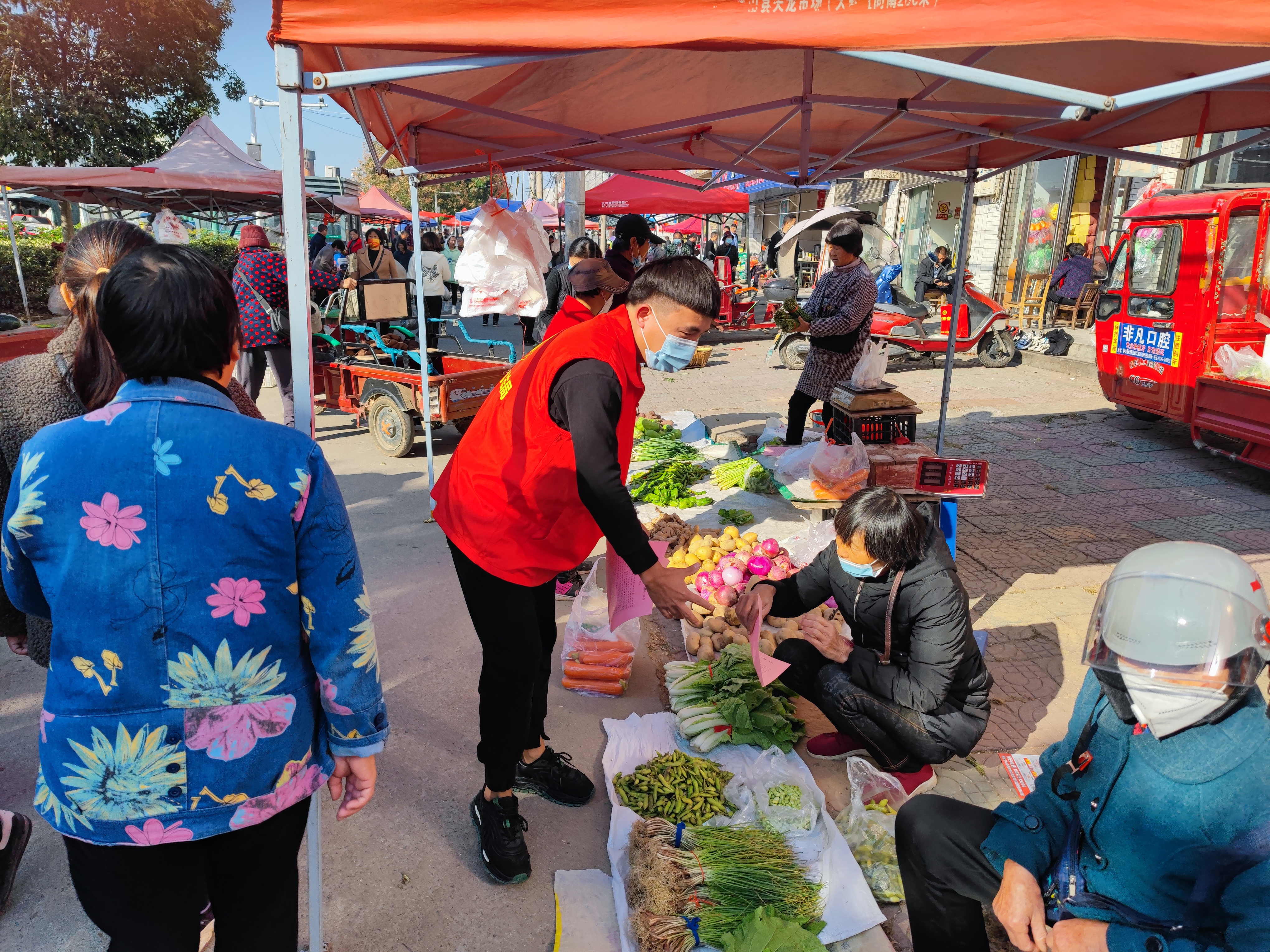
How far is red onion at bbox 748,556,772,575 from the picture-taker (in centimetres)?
450

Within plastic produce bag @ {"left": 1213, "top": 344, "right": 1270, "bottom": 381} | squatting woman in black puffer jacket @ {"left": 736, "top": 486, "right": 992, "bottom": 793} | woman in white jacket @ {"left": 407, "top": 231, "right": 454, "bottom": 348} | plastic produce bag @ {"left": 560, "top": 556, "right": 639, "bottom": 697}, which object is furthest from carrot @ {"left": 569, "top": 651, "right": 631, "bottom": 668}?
plastic produce bag @ {"left": 1213, "top": 344, "right": 1270, "bottom": 381}

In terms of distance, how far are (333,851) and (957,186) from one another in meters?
20.9

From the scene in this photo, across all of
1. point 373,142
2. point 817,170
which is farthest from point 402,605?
point 817,170

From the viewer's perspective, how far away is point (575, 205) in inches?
434

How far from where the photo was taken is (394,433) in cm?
732

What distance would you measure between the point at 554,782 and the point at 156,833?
177 centimetres

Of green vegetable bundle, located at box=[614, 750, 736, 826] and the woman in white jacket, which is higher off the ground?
the woman in white jacket

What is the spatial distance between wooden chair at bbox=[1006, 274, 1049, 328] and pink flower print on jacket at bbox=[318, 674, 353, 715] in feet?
49.0

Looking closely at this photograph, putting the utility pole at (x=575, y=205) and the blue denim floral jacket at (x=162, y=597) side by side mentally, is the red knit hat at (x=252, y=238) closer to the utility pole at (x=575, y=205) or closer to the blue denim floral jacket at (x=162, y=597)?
the utility pole at (x=575, y=205)

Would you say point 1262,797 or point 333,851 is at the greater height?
point 1262,797

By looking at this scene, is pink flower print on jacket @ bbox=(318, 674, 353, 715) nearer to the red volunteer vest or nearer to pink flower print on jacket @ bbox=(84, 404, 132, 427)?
pink flower print on jacket @ bbox=(84, 404, 132, 427)

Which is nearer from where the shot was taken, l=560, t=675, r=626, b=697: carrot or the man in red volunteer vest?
the man in red volunteer vest

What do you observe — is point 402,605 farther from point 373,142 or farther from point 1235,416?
point 1235,416

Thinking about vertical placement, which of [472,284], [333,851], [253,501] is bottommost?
[333,851]
